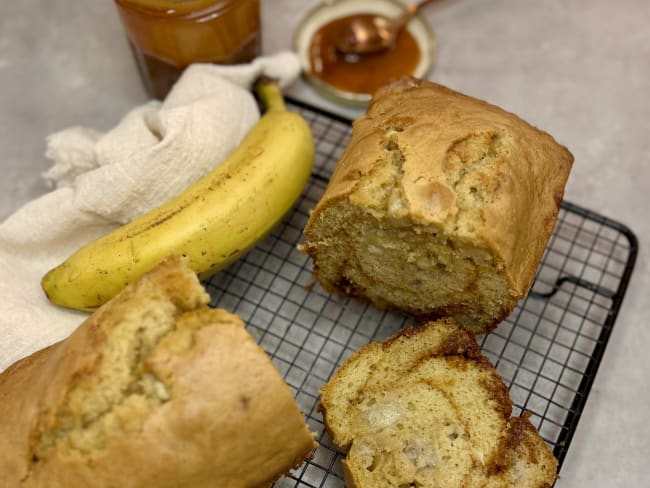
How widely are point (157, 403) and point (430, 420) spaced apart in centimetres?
70

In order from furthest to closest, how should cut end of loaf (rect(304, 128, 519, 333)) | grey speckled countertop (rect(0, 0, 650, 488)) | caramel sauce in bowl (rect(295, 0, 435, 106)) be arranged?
caramel sauce in bowl (rect(295, 0, 435, 106)) → grey speckled countertop (rect(0, 0, 650, 488)) → cut end of loaf (rect(304, 128, 519, 333))

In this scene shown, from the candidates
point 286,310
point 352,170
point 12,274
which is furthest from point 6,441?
point 352,170

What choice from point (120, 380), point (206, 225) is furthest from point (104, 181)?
point (120, 380)

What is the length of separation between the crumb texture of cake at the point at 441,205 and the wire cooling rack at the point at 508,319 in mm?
191

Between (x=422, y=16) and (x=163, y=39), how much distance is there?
1.08 meters

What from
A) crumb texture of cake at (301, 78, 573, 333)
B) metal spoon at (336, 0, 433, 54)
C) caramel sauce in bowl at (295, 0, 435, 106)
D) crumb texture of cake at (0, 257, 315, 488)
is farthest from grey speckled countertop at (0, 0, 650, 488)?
crumb texture of cake at (0, 257, 315, 488)

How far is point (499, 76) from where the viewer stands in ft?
9.25

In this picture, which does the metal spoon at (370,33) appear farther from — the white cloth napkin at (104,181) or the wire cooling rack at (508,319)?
the white cloth napkin at (104,181)

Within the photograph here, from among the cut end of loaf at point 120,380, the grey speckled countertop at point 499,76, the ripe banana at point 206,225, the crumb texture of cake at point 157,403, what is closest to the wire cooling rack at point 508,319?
the grey speckled countertop at point 499,76

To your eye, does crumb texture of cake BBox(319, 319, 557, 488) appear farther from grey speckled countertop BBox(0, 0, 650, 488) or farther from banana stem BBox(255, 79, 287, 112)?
banana stem BBox(255, 79, 287, 112)

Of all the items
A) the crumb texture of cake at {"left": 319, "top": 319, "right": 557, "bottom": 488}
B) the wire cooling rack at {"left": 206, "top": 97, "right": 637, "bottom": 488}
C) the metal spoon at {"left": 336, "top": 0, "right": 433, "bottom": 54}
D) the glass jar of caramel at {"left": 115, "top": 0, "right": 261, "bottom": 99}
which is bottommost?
the wire cooling rack at {"left": 206, "top": 97, "right": 637, "bottom": 488}

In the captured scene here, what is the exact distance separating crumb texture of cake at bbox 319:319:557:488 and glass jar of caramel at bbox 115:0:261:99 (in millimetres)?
1132

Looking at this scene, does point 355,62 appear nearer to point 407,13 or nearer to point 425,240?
point 407,13

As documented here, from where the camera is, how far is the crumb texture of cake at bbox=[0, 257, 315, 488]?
1530 mm
